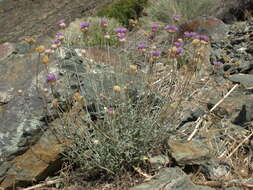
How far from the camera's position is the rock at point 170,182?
244 cm

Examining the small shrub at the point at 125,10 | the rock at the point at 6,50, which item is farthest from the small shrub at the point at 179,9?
the rock at the point at 6,50

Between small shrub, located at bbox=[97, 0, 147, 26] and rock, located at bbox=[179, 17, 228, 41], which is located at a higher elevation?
rock, located at bbox=[179, 17, 228, 41]

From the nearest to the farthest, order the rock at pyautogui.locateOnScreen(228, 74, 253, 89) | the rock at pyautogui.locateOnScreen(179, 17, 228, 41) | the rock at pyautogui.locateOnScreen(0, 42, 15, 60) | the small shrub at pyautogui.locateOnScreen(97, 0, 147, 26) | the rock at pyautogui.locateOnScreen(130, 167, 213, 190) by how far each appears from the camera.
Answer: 1. the rock at pyautogui.locateOnScreen(130, 167, 213, 190)
2. the rock at pyautogui.locateOnScreen(228, 74, 253, 89)
3. the rock at pyautogui.locateOnScreen(0, 42, 15, 60)
4. the rock at pyautogui.locateOnScreen(179, 17, 228, 41)
5. the small shrub at pyautogui.locateOnScreen(97, 0, 147, 26)

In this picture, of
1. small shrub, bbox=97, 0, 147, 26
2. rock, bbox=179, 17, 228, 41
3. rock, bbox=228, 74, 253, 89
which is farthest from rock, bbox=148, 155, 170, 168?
small shrub, bbox=97, 0, 147, 26

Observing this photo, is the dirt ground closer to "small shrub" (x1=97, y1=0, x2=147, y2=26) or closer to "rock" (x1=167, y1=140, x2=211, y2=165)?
"small shrub" (x1=97, y1=0, x2=147, y2=26)

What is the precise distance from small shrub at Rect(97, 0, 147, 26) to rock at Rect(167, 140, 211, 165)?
29.9 ft

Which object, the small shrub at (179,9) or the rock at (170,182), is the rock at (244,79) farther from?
the small shrub at (179,9)

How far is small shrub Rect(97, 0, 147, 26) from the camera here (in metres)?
12.0

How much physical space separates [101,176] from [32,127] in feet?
2.37

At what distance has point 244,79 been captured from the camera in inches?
171

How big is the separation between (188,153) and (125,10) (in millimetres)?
10069

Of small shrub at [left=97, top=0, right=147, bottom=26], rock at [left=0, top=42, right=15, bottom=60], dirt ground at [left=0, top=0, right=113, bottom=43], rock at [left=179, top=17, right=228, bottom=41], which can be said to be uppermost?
rock at [left=0, top=42, right=15, bottom=60]

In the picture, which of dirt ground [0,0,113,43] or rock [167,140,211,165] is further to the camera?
dirt ground [0,0,113,43]

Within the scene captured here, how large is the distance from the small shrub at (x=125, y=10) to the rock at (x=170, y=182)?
9.41m
